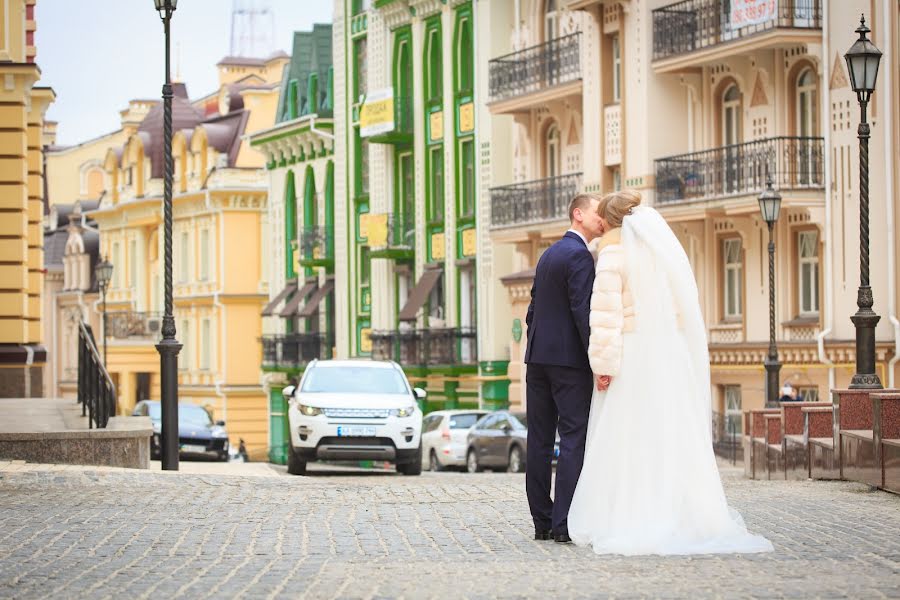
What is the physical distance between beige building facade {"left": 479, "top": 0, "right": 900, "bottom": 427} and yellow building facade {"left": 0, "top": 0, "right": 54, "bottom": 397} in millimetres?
14378

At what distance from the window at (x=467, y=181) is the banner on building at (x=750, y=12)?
52.0ft

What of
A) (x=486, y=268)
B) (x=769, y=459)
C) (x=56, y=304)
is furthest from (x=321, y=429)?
(x=56, y=304)

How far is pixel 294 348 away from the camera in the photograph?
7019cm

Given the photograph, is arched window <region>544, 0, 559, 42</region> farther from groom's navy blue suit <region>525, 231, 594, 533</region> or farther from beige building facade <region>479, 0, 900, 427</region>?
groom's navy blue suit <region>525, 231, 594, 533</region>

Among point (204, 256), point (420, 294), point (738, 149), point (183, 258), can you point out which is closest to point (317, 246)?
point (420, 294)

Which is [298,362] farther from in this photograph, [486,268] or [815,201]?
[815,201]

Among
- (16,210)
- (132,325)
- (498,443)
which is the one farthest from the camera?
(132,325)

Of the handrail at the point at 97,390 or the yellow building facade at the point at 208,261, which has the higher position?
the yellow building facade at the point at 208,261

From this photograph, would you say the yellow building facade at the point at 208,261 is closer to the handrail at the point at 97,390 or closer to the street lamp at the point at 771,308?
the street lamp at the point at 771,308

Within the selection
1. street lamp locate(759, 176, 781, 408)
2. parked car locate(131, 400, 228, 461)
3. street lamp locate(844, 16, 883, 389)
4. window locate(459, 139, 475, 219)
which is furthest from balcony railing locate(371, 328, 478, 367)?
street lamp locate(844, 16, 883, 389)

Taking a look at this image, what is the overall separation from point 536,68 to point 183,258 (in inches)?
1356

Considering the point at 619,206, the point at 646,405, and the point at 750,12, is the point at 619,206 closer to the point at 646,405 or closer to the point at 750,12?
the point at 646,405

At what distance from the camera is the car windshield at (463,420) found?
44688 mm

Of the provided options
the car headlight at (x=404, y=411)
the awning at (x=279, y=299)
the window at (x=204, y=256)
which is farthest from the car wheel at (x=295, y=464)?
the window at (x=204, y=256)
